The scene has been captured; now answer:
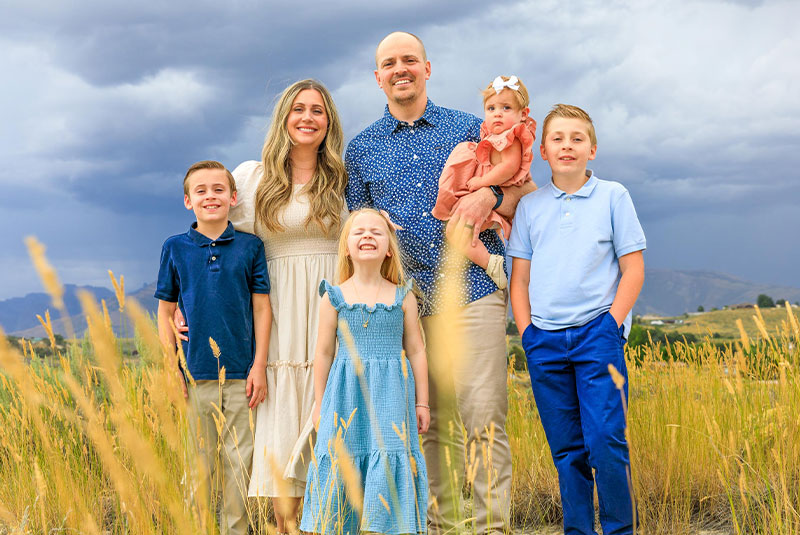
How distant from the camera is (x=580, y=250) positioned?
109 inches

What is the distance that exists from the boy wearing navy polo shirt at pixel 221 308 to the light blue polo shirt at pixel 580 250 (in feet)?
4.46

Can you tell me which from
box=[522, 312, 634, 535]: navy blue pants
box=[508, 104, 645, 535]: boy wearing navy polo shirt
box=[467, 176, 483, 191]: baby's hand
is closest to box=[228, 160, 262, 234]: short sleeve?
box=[467, 176, 483, 191]: baby's hand

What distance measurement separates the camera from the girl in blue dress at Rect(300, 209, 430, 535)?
2693mm

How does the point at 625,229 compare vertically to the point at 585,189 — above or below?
below

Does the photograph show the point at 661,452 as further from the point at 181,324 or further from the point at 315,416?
the point at 181,324

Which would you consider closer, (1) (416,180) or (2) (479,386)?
(2) (479,386)

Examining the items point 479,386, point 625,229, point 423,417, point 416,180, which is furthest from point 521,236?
point 423,417

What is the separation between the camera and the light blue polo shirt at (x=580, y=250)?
2723 mm

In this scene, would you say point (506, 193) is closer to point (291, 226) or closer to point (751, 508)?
point (291, 226)

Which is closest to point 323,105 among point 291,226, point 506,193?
point 291,226

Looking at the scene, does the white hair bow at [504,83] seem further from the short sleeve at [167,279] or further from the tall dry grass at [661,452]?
the short sleeve at [167,279]

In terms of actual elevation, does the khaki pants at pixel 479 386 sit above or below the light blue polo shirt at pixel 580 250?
below

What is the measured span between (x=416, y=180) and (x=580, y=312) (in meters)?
1.09

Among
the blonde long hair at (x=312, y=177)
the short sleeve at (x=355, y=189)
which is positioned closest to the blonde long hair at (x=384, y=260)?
the blonde long hair at (x=312, y=177)
